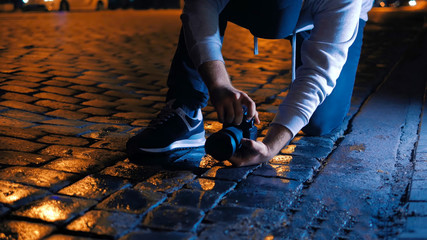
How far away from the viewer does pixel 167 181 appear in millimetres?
2148

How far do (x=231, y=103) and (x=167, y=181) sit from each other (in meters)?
0.53

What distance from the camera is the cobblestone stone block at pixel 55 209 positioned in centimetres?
174

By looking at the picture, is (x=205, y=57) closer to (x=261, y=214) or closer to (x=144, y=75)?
(x=261, y=214)

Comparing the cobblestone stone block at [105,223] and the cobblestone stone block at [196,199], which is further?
the cobblestone stone block at [196,199]

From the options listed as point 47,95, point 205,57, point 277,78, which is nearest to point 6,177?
point 205,57

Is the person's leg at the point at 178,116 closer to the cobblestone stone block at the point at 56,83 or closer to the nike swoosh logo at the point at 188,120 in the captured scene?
the nike swoosh logo at the point at 188,120

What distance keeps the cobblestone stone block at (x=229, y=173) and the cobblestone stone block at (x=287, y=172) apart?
0.05m

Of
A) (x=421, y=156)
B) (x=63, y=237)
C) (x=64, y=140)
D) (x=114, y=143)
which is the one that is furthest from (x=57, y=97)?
(x=421, y=156)

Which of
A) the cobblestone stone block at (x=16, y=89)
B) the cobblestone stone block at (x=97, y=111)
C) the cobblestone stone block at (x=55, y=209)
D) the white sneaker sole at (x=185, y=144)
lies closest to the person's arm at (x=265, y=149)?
the white sneaker sole at (x=185, y=144)

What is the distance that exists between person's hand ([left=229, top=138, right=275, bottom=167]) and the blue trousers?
51cm

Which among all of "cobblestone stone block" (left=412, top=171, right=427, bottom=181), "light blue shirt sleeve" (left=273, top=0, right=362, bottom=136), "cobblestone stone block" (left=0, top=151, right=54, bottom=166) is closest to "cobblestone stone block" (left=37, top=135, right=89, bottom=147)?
"cobblestone stone block" (left=0, top=151, right=54, bottom=166)

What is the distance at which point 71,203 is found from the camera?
187 centimetres

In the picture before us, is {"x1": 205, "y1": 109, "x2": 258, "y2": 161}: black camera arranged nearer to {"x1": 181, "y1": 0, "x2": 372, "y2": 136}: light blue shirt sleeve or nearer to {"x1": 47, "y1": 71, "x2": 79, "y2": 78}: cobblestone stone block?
{"x1": 181, "y1": 0, "x2": 372, "y2": 136}: light blue shirt sleeve

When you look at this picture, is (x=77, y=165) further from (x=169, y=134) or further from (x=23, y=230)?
(x=23, y=230)
